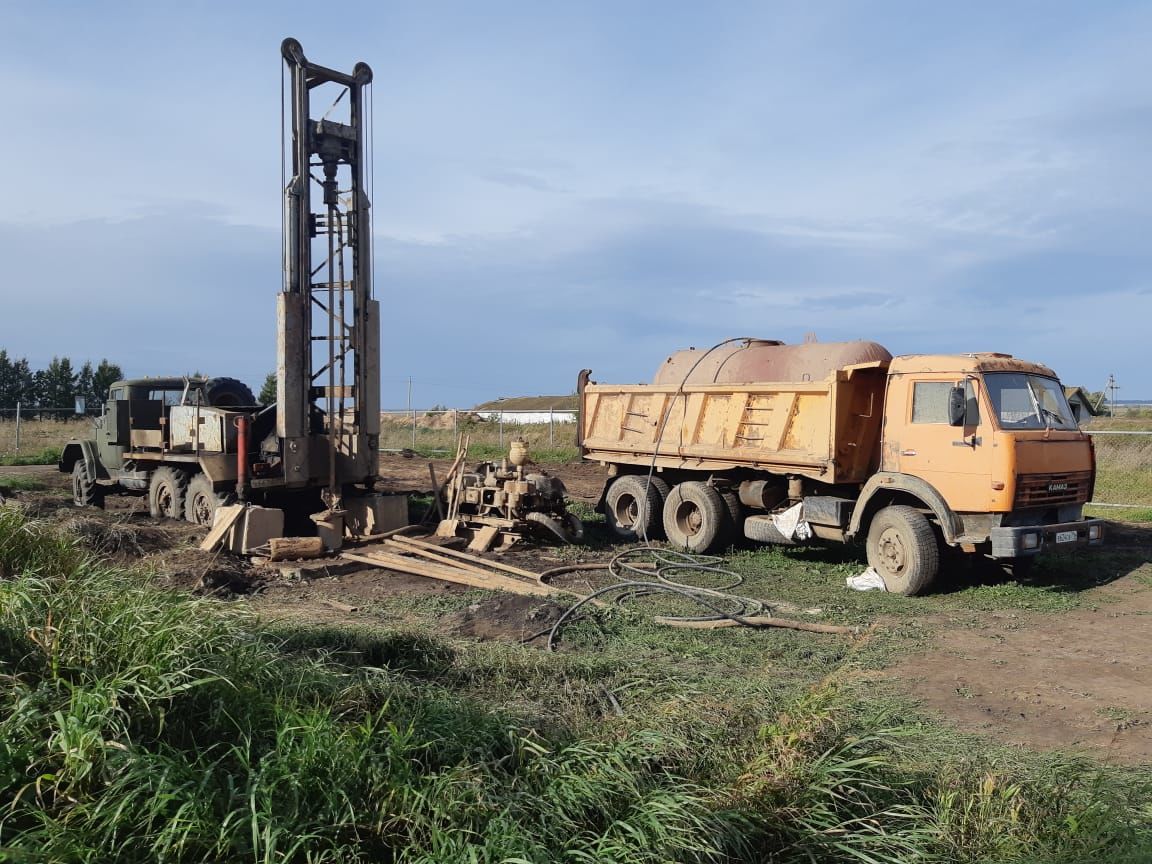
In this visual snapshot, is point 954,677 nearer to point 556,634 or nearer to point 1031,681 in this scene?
point 1031,681

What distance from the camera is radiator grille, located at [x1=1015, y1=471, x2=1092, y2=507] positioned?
32.2 feet

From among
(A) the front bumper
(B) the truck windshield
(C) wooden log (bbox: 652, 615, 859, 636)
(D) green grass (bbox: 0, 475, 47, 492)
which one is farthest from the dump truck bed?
(D) green grass (bbox: 0, 475, 47, 492)

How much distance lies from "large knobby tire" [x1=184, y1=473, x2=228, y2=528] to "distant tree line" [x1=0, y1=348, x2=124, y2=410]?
34.5 metres

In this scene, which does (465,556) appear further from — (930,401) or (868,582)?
(930,401)

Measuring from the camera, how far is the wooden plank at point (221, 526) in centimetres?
1143

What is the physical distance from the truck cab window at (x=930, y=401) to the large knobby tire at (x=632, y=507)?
460 cm

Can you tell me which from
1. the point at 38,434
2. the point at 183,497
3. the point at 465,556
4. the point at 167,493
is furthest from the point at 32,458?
the point at 465,556

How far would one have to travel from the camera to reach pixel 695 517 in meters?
13.6

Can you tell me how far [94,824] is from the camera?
3.24m

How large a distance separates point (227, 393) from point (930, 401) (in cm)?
1110

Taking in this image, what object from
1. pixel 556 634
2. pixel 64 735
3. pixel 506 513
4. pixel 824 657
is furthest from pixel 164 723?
pixel 506 513

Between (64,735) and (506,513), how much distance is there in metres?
9.50

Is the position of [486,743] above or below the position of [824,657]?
above

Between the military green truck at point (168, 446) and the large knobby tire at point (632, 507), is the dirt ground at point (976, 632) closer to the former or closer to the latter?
the military green truck at point (168, 446)
